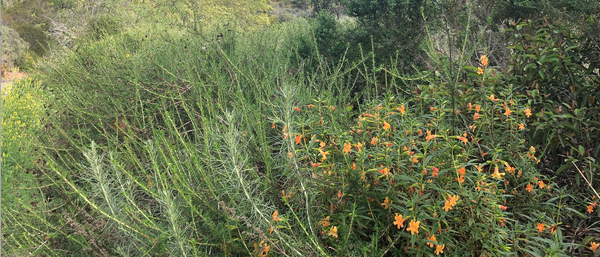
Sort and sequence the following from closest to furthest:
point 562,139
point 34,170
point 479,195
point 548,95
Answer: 1. point 479,195
2. point 562,139
3. point 548,95
4. point 34,170

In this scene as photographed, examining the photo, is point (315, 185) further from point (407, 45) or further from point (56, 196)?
point (407, 45)

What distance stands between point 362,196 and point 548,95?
1.40 m

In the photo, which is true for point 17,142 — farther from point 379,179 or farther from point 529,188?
point 529,188

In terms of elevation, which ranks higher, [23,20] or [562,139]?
[562,139]

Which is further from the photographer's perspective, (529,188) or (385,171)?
(529,188)

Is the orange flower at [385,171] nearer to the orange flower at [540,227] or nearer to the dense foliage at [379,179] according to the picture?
the dense foliage at [379,179]

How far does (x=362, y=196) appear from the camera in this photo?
1673 mm

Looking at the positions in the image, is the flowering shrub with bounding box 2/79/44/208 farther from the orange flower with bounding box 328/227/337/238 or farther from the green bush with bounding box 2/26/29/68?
the green bush with bounding box 2/26/29/68

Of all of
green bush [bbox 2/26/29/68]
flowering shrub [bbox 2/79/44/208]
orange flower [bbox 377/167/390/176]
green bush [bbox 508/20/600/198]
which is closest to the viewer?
orange flower [bbox 377/167/390/176]

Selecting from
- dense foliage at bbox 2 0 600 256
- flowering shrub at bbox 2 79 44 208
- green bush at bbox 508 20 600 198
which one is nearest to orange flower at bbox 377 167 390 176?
dense foliage at bbox 2 0 600 256

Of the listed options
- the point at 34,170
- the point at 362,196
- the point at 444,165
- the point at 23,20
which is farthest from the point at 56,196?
the point at 23,20

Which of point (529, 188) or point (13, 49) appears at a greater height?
point (529, 188)

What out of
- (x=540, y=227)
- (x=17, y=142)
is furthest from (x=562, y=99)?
(x=17, y=142)

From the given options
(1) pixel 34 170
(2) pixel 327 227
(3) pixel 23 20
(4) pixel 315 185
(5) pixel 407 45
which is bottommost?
(3) pixel 23 20
